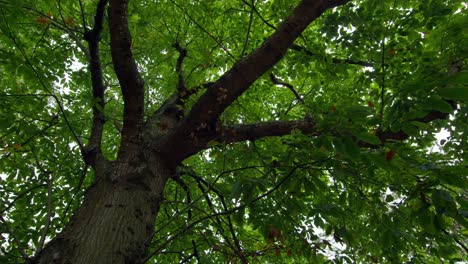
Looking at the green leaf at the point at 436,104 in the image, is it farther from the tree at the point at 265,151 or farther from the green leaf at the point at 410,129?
the green leaf at the point at 410,129

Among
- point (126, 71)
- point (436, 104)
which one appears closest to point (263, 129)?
point (126, 71)

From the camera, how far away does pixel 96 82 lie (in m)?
3.16

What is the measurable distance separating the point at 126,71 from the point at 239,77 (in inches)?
36.9

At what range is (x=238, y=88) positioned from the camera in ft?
8.43

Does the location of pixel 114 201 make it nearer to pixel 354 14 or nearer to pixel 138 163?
pixel 138 163

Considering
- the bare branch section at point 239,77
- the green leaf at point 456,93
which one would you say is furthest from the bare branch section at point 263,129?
the green leaf at point 456,93

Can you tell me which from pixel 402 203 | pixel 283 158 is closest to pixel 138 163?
pixel 283 158

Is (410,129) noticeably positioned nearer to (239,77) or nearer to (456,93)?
(456,93)

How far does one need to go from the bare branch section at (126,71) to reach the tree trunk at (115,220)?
0.95ft

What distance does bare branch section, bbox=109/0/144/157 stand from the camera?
242cm

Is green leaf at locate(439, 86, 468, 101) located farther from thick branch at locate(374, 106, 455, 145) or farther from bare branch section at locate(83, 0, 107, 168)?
bare branch section at locate(83, 0, 107, 168)

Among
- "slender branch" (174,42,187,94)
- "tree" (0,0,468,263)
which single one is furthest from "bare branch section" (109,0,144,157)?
"slender branch" (174,42,187,94)

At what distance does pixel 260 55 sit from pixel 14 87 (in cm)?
368

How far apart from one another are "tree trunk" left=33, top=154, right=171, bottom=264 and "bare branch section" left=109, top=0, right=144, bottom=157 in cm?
29
